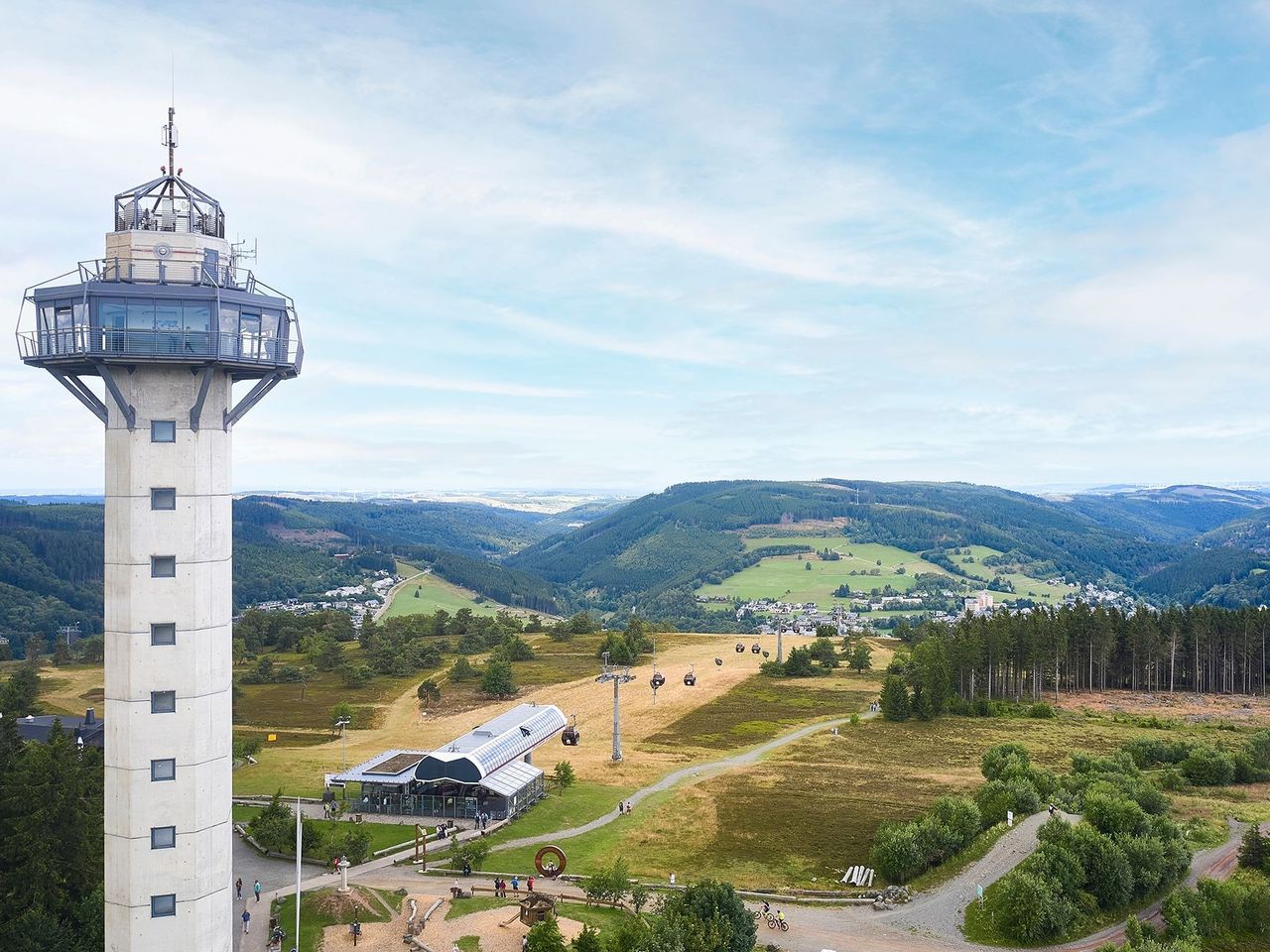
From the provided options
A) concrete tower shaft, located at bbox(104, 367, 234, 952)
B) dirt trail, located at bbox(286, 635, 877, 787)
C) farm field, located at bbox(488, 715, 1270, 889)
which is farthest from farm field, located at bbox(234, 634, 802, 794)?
concrete tower shaft, located at bbox(104, 367, 234, 952)

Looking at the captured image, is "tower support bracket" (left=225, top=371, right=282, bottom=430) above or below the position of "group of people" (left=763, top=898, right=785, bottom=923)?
above

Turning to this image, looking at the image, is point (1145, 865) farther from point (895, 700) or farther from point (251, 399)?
point (895, 700)

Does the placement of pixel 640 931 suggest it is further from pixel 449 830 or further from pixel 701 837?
pixel 449 830

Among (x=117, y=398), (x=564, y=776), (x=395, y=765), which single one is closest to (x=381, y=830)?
(x=395, y=765)

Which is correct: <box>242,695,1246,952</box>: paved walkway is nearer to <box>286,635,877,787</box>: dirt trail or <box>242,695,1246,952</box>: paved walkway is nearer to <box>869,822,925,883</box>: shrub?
<box>869,822,925,883</box>: shrub

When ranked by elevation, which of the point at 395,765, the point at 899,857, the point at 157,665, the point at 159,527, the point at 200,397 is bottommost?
the point at 899,857

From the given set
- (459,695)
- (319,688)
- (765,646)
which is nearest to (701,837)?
(459,695)
